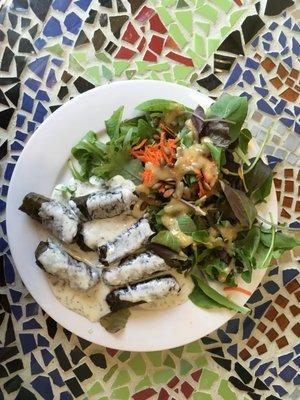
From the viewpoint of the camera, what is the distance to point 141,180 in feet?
5.31

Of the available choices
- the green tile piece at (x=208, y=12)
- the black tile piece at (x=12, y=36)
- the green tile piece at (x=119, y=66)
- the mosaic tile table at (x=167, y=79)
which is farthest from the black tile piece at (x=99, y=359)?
the green tile piece at (x=208, y=12)

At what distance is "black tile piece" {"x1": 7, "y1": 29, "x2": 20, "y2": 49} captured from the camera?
177cm

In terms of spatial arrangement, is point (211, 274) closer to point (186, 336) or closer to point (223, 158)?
point (186, 336)

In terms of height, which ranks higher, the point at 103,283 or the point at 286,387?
the point at 103,283

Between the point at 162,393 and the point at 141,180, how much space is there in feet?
1.97

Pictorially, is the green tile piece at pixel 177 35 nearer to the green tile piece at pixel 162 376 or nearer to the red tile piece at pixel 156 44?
the red tile piece at pixel 156 44

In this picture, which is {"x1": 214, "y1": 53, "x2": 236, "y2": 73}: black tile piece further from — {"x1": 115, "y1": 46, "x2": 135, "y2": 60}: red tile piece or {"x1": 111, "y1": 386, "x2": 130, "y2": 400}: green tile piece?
{"x1": 111, "y1": 386, "x2": 130, "y2": 400}: green tile piece

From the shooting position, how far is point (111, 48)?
70.6 inches

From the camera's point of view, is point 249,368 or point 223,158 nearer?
point 223,158

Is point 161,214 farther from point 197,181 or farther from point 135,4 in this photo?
point 135,4

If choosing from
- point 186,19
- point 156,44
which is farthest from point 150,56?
point 186,19

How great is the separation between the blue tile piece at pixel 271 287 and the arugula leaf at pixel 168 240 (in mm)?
358

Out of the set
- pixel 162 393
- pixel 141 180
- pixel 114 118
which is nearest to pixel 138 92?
pixel 114 118

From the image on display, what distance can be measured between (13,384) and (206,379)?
52 centimetres
